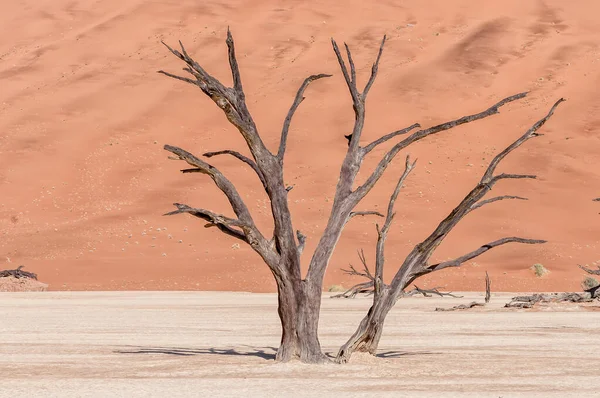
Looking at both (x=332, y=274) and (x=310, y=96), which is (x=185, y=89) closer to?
(x=310, y=96)

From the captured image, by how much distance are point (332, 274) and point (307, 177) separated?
35.4 ft

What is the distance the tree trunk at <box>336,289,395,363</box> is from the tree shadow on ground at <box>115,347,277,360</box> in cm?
122

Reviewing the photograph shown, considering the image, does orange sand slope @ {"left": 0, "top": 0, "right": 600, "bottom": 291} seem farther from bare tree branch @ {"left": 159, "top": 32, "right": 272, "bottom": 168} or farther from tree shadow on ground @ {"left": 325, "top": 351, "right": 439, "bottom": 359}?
bare tree branch @ {"left": 159, "top": 32, "right": 272, "bottom": 168}

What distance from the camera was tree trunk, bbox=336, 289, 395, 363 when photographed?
1327cm

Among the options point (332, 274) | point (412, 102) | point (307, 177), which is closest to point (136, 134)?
point (307, 177)

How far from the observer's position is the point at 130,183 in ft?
173

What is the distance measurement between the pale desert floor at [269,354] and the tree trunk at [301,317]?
213mm

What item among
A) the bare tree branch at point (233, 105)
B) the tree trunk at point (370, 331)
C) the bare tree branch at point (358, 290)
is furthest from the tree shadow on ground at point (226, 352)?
the bare tree branch at point (358, 290)

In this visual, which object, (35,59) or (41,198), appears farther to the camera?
(35,59)

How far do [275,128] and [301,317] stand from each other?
149ft

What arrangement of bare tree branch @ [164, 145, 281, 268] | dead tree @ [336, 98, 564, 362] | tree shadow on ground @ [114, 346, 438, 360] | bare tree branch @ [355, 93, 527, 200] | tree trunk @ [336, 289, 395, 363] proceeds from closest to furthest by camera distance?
bare tree branch @ [164, 145, 281, 268]
bare tree branch @ [355, 93, 527, 200]
dead tree @ [336, 98, 564, 362]
tree trunk @ [336, 289, 395, 363]
tree shadow on ground @ [114, 346, 438, 360]

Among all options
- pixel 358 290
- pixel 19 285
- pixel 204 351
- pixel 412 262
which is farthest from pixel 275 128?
pixel 412 262

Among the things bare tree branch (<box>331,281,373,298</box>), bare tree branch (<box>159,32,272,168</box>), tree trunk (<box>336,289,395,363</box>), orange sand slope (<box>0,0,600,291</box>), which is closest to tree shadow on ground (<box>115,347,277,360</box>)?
tree trunk (<box>336,289,395,363</box>)

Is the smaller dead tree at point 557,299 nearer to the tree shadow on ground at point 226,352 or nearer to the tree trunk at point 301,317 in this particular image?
the tree shadow on ground at point 226,352
